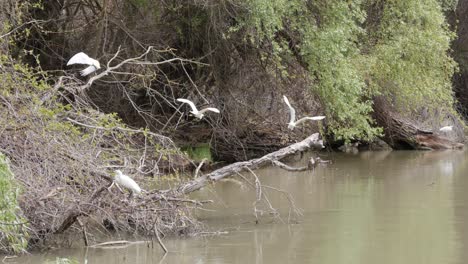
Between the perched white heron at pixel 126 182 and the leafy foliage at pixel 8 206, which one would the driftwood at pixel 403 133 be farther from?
the leafy foliage at pixel 8 206

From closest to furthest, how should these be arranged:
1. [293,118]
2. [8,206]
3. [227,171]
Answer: [8,206]
[227,171]
[293,118]

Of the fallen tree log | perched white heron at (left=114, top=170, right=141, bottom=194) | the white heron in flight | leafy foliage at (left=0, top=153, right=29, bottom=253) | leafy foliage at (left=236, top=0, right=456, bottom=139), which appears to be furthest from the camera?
leafy foliage at (left=236, top=0, right=456, bottom=139)

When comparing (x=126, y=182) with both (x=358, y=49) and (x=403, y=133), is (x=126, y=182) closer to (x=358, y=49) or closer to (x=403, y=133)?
(x=358, y=49)

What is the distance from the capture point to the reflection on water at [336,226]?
381 inches

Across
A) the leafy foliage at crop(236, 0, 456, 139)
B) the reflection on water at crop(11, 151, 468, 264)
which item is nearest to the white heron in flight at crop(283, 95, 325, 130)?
the reflection on water at crop(11, 151, 468, 264)

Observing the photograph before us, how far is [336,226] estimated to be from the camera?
1153 cm

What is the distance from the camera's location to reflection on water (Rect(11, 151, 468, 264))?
9.69 metres

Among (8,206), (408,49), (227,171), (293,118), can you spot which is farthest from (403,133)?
(8,206)

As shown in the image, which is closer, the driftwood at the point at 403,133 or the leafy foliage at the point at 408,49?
the leafy foliage at the point at 408,49

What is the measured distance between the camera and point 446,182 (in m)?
16.5

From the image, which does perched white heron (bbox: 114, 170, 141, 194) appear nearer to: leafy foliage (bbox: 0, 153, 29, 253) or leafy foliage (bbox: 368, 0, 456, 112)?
Result: leafy foliage (bbox: 0, 153, 29, 253)

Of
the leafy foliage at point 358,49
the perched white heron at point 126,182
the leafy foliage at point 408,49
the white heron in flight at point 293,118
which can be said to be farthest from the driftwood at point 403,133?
the perched white heron at point 126,182

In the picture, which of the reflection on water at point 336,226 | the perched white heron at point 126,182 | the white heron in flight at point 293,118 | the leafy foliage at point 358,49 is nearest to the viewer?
the perched white heron at point 126,182

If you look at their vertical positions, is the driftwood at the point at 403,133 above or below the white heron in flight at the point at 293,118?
below
